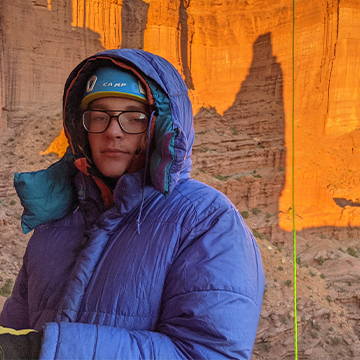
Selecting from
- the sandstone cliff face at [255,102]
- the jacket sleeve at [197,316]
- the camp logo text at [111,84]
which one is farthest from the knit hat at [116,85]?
the sandstone cliff face at [255,102]

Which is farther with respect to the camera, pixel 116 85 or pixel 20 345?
pixel 116 85

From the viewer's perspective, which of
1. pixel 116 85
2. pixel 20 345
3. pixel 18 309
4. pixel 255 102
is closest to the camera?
pixel 20 345

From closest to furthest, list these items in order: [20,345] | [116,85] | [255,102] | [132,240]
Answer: [20,345]
[132,240]
[116,85]
[255,102]

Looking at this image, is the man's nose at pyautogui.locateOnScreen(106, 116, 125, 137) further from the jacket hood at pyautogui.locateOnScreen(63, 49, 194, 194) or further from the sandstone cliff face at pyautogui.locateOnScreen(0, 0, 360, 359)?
the sandstone cliff face at pyautogui.locateOnScreen(0, 0, 360, 359)

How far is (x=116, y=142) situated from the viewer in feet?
4.20

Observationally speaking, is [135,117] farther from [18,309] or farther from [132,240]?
[18,309]

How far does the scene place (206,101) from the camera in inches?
718

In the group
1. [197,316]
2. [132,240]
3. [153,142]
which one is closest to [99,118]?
[153,142]

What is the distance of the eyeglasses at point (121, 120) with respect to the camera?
128cm

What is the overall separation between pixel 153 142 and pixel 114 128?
133 mm

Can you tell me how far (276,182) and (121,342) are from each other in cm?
1498

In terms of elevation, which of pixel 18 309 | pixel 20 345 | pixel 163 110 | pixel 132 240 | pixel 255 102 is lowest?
pixel 18 309

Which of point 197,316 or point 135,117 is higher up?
point 135,117

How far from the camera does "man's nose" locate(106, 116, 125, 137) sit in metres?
1.26
